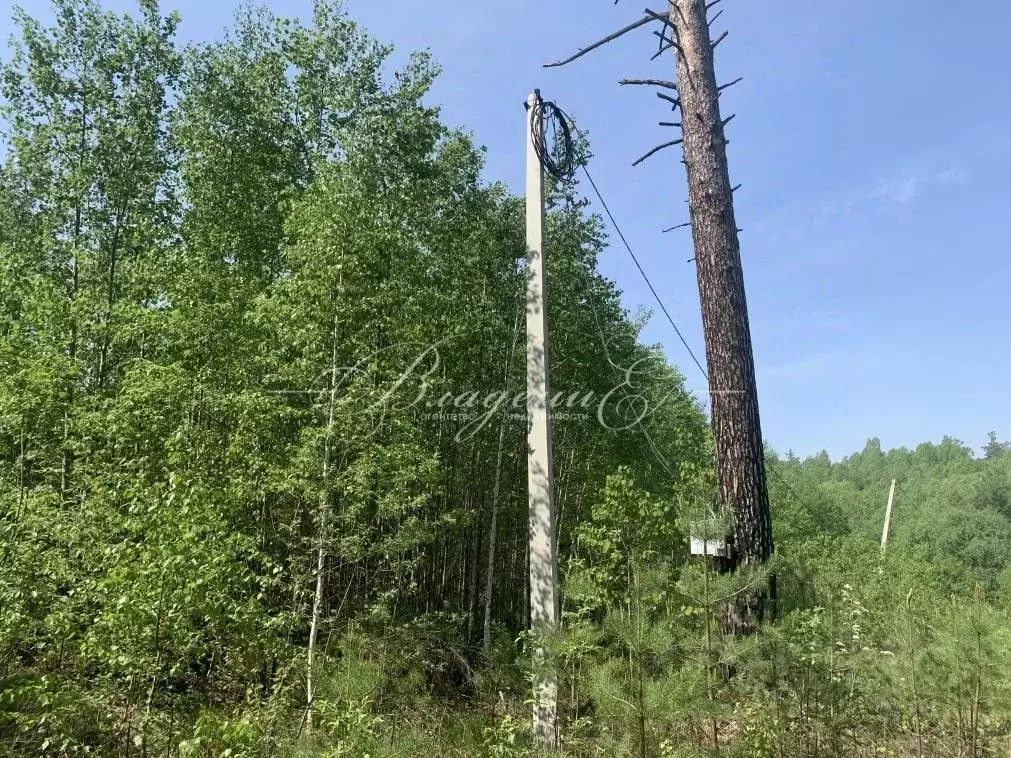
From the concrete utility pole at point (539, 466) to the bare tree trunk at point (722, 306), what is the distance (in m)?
1.15

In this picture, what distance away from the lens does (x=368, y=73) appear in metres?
11.2

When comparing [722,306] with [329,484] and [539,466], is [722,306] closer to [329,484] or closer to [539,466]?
[539,466]

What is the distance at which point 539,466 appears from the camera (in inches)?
176

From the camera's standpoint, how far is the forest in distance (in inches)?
139

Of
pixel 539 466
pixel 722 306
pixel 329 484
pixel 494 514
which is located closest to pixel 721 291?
pixel 722 306

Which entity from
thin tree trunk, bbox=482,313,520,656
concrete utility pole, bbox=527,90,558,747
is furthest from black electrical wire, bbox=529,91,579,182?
thin tree trunk, bbox=482,313,520,656

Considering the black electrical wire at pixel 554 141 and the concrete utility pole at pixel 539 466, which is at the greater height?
the black electrical wire at pixel 554 141

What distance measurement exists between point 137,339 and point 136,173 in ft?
10.9

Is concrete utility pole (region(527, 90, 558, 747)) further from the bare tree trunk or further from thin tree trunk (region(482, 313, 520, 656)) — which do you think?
thin tree trunk (region(482, 313, 520, 656))

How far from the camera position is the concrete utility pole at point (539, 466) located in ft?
13.2

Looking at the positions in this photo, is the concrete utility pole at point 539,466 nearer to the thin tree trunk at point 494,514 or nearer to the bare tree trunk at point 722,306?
the bare tree trunk at point 722,306

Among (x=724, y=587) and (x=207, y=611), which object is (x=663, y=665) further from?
(x=207, y=611)

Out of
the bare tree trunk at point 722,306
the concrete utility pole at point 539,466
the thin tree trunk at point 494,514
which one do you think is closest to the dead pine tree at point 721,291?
the bare tree trunk at point 722,306

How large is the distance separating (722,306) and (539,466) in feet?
5.69
